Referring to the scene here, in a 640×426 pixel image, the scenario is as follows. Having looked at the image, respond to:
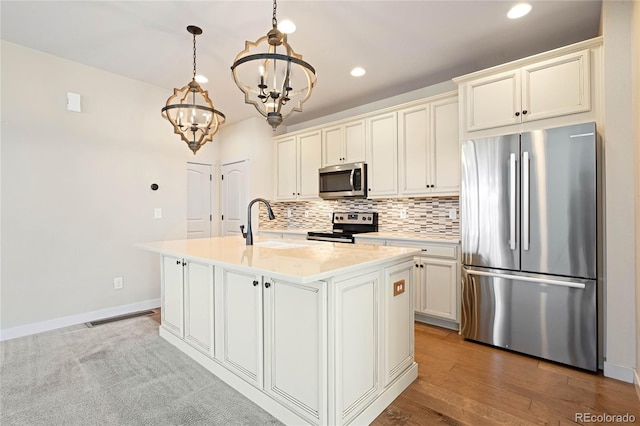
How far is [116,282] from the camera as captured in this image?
3.72 m

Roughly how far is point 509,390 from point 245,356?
177 cm

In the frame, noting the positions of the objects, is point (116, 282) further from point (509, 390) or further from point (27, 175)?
point (509, 390)

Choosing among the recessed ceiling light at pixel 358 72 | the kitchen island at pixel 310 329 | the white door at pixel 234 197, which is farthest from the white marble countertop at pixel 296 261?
the white door at pixel 234 197

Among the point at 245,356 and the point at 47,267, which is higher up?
the point at 47,267

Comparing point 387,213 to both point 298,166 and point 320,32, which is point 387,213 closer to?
point 298,166

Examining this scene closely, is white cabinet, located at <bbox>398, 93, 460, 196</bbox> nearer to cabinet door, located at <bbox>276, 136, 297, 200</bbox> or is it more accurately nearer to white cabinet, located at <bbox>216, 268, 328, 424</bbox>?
cabinet door, located at <bbox>276, 136, 297, 200</bbox>

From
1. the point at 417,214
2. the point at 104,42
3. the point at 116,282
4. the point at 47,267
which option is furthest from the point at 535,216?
the point at 47,267

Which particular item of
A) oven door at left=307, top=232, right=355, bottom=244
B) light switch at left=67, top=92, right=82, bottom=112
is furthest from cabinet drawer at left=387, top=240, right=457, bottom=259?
light switch at left=67, top=92, right=82, bottom=112

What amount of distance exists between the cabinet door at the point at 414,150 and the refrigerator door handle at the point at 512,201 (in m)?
1.02

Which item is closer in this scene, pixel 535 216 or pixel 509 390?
pixel 509 390

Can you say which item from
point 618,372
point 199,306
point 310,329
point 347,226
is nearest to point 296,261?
point 310,329

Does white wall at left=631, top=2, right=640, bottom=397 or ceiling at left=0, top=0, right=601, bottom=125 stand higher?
ceiling at left=0, top=0, right=601, bottom=125

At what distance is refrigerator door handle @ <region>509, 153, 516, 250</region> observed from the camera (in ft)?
8.55

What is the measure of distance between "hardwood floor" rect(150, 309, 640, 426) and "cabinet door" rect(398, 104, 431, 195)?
1850 millimetres
